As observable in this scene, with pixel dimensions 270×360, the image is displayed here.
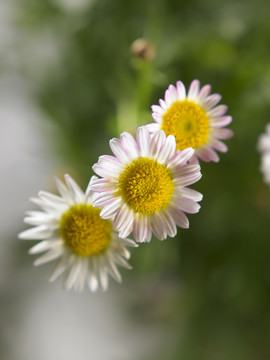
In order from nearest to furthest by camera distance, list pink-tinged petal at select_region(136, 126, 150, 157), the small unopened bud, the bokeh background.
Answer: pink-tinged petal at select_region(136, 126, 150, 157) → the small unopened bud → the bokeh background

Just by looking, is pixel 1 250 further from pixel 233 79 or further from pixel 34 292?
pixel 233 79

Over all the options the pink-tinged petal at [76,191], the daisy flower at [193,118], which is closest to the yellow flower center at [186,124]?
the daisy flower at [193,118]

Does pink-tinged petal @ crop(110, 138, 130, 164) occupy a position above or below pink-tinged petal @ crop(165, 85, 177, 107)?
below

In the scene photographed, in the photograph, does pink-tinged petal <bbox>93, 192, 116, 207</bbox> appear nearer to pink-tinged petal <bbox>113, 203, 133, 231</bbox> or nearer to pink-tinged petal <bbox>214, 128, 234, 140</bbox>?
pink-tinged petal <bbox>113, 203, 133, 231</bbox>

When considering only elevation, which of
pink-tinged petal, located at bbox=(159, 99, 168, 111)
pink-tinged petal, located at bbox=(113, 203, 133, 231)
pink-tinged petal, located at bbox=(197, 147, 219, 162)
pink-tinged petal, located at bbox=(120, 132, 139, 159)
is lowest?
pink-tinged petal, located at bbox=(113, 203, 133, 231)

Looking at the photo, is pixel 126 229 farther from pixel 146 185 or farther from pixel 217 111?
pixel 217 111

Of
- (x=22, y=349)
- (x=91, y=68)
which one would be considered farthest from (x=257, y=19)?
(x=22, y=349)

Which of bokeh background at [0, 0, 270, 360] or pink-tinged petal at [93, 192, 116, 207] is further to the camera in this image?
bokeh background at [0, 0, 270, 360]

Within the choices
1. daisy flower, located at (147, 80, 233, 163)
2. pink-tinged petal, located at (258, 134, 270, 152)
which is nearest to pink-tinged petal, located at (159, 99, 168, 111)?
daisy flower, located at (147, 80, 233, 163)
